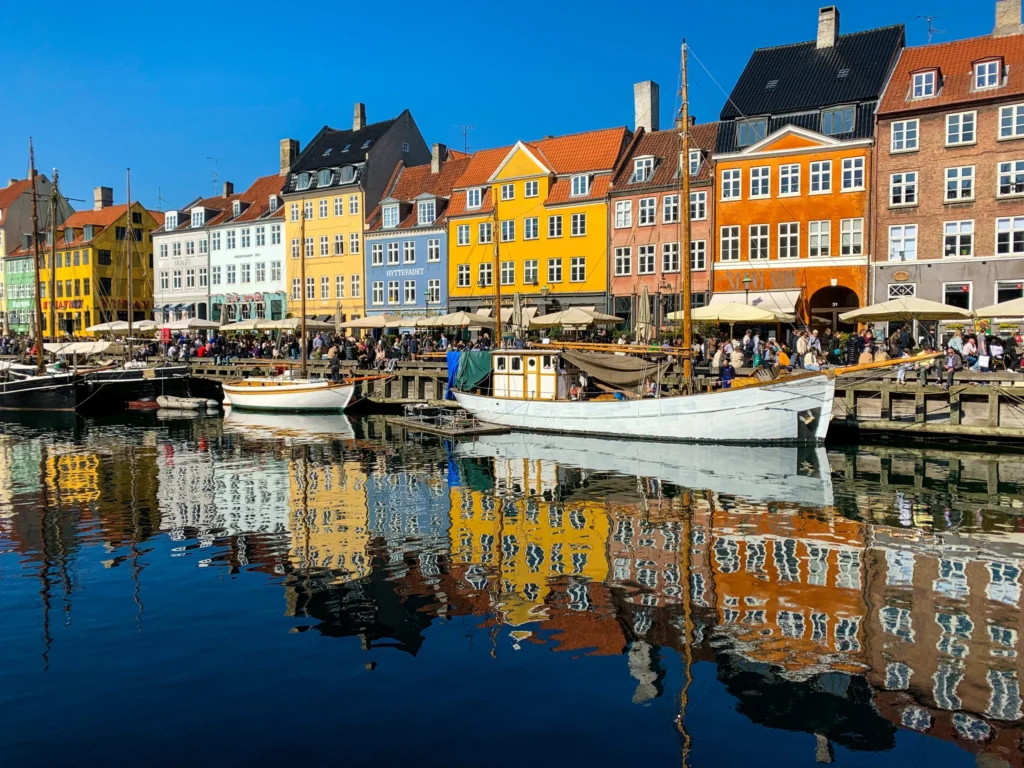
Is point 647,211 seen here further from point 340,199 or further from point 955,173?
point 340,199

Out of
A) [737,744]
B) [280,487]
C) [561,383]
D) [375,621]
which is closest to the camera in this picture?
[737,744]

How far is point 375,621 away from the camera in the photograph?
11914 millimetres

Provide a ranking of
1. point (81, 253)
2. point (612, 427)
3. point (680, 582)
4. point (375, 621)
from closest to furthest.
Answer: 1. point (375, 621)
2. point (680, 582)
3. point (612, 427)
4. point (81, 253)

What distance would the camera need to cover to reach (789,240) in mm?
45281

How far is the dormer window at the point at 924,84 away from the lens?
41156 millimetres

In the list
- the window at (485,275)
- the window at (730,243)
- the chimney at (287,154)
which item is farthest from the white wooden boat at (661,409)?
the chimney at (287,154)

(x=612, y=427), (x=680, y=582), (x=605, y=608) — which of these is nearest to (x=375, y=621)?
(x=605, y=608)

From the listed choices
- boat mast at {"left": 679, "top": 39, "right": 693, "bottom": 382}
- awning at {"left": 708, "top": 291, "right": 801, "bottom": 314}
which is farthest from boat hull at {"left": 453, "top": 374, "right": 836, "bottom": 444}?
awning at {"left": 708, "top": 291, "right": 801, "bottom": 314}

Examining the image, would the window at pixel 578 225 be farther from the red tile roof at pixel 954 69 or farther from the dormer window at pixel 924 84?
the dormer window at pixel 924 84

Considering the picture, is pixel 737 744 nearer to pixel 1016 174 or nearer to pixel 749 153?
pixel 1016 174

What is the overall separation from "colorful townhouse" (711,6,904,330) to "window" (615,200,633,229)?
223 inches

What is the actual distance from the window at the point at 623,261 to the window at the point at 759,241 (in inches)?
290

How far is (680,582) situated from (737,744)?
5.14 m

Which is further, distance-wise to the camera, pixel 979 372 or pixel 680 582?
pixel 979 372
